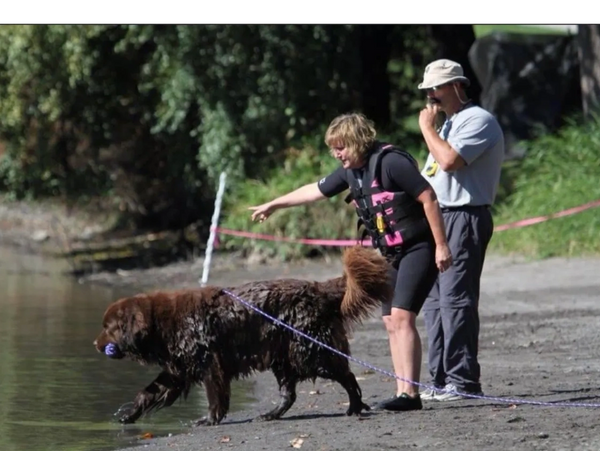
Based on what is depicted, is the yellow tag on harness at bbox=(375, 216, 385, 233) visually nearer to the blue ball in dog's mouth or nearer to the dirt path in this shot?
the dirt path

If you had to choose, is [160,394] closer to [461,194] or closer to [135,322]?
[135,322]

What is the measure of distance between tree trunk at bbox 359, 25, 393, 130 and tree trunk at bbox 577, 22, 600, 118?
14.2 feet

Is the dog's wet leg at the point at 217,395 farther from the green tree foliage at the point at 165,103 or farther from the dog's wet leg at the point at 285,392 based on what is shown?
the green tree foliage at the point at 165,103

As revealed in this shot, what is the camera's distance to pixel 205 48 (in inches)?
884

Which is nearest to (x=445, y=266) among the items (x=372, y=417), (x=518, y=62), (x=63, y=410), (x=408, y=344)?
(x=408, y=344)

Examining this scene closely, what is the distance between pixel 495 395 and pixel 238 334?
193 cm

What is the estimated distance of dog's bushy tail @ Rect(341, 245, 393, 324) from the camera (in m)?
8.57

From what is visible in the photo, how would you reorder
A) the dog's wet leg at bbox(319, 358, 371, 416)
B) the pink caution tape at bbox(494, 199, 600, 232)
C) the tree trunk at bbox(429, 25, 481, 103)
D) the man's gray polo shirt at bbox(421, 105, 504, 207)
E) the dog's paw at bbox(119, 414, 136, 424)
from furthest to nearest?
the tree trunk at bbox(429, 25, 481, 103) → the pink caution tape at bbox(494, 199, 600, 232) → the dog's paw at bbox(119, 414, 136, 424) → the dog's wet leg at bbox(319, 358, 371, 416) → the man's gray polo shirt at bbox(421, 105, 504, 207)

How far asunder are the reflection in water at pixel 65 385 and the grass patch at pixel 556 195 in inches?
242

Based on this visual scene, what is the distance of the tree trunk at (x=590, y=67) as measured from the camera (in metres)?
21.2

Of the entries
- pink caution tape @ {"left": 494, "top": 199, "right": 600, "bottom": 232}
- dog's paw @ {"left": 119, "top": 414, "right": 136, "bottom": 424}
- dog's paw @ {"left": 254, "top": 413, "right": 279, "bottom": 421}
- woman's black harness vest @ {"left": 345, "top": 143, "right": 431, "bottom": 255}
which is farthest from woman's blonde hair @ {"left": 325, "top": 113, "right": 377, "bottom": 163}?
pink caution tape @ {"left": 494, "top": 199, "right": 600, "bottom": 232}

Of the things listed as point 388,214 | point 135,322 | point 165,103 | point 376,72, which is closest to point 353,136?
point 388,214

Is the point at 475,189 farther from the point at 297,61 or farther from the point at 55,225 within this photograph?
the point at 55,225

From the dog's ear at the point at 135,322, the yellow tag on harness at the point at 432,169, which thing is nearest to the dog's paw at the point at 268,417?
the dog's ear at the point at 135,322
